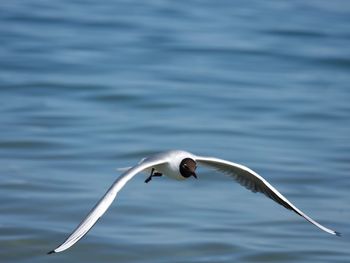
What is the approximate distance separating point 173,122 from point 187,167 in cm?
650

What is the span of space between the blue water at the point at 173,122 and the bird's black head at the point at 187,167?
5.77ft

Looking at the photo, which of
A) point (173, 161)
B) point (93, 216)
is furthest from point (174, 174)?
point (93, 216)

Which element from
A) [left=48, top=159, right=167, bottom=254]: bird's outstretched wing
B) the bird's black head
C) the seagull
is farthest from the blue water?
[left=48, top=159, right=167, bottom=254]: bird's outstretched wing

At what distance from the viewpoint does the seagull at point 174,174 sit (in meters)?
6.80

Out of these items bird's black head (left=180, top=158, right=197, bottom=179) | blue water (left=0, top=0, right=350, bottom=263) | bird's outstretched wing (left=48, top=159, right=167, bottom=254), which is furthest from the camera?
blue water (left=0, top=0, right=350, bottom=263)

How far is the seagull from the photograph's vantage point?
6.80m

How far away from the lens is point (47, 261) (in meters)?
9.28

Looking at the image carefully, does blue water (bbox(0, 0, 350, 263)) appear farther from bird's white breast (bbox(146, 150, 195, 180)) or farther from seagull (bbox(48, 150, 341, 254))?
bird's white breast (bbox(146, 150, 195, 180))

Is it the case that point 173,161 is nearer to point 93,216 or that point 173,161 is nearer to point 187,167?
point 187,167

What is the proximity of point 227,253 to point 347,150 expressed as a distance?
3.94 m

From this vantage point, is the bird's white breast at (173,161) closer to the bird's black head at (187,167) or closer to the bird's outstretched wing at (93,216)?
the bird's black head at (187,167)

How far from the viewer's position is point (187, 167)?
7.77 m

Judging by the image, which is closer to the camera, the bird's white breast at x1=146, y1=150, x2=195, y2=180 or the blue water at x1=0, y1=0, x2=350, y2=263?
the bird's white breast at x1=146, y1=150, x2=195, y2=180

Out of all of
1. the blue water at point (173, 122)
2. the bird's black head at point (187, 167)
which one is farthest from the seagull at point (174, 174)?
the blue water at point (173, 122)
